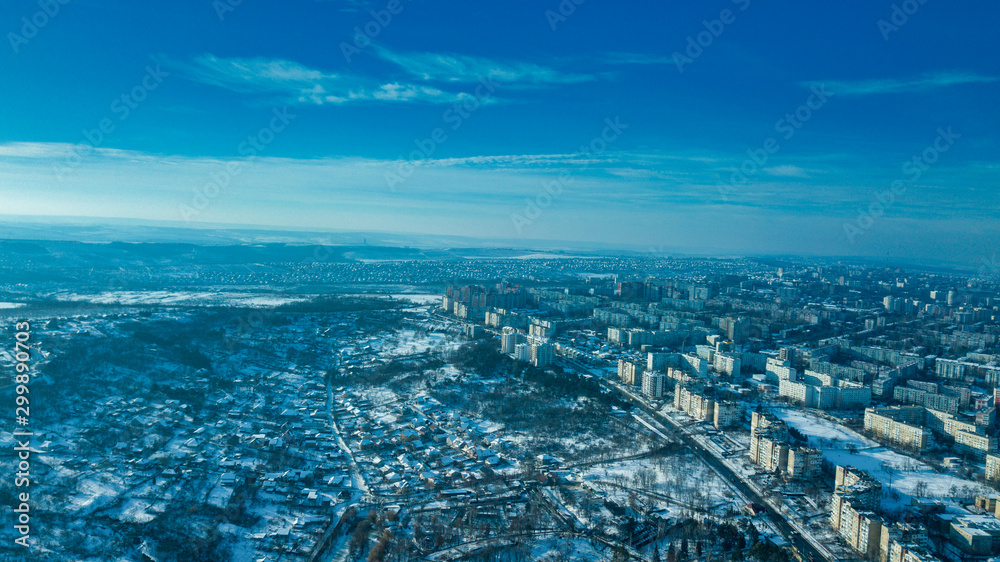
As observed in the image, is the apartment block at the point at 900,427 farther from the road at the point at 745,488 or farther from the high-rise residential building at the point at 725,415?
the road at the point at 745,488

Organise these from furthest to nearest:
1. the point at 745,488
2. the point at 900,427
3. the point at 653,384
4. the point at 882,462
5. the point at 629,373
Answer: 1. the point at 629,373
2. the point at 653,384
3. the point at 900,427
4. the point at 882,462
5. the point at 745,488

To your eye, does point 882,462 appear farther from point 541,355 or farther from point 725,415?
point 541,355

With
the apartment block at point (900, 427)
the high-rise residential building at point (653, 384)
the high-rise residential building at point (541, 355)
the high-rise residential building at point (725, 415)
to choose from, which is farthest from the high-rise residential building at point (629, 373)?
the apartment block at point (900, 427)

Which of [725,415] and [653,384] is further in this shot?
[653,384]

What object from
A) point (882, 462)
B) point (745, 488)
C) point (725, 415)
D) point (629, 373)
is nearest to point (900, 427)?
point (882, 462)

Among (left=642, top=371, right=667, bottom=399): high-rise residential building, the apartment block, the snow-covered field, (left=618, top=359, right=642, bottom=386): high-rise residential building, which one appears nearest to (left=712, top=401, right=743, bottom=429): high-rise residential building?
the snow-covered field

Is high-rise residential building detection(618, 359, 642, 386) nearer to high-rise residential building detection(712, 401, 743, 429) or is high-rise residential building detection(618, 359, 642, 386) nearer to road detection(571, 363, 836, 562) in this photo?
road detection(571, 363, 836, 562)

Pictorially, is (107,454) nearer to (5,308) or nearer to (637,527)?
(637,527)

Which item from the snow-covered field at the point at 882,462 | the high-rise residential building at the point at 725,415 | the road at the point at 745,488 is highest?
the high-rise residential building at the point at 725,415
